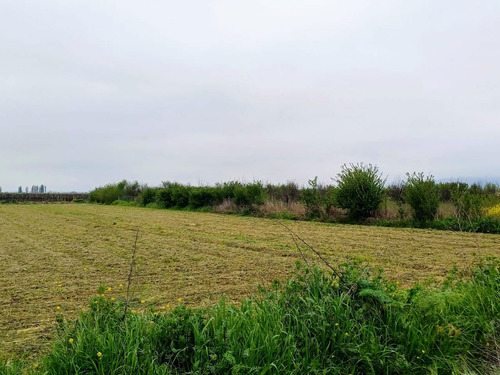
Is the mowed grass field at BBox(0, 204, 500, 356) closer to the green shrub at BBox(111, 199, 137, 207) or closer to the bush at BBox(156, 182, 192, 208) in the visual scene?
the bush at BBox(156, 182, 192, 208)

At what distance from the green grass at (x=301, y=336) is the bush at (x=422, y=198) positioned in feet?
39.4

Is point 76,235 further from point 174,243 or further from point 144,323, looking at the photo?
point 144,323

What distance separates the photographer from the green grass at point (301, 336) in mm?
2848

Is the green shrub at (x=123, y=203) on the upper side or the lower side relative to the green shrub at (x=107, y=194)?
lower

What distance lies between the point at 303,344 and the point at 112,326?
1.60m

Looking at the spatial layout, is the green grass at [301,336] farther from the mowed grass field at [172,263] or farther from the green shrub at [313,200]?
the green shrub at [313,200]

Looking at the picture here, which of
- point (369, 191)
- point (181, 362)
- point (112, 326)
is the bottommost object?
point (181, 362)

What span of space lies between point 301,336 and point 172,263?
5201mm

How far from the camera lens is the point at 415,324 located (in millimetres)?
3518

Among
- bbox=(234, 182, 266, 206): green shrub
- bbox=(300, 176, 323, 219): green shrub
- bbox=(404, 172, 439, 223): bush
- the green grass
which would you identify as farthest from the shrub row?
the green grass

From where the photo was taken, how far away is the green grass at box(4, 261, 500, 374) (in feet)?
9.34

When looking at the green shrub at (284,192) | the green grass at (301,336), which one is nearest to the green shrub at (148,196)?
the green shrub at (284,192)

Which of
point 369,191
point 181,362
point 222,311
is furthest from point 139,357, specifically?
point 369,191

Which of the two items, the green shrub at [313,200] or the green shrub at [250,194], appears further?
the green shrub at [250,194]
